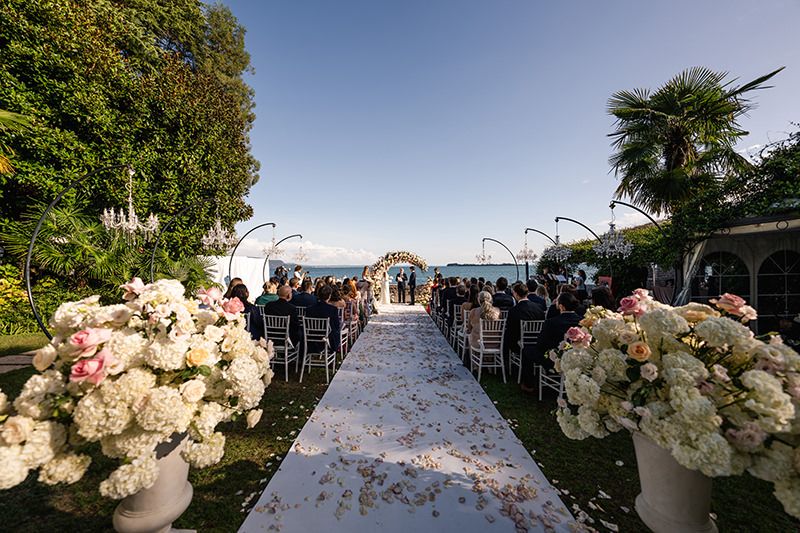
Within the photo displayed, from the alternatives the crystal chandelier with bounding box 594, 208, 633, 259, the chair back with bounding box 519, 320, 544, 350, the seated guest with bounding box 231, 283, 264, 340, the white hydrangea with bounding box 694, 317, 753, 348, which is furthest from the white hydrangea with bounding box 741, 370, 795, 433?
the crystal chandelier with bounding box 594, 208, 633, 259

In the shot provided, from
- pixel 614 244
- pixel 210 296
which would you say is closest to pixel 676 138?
pixel 614 244

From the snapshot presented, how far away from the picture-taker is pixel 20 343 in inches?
295

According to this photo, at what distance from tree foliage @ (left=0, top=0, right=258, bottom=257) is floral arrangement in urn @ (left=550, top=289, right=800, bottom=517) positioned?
30.2 feet

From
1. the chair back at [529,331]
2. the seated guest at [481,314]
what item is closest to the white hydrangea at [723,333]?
the chair back at [529,331]

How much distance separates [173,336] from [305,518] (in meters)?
1.89

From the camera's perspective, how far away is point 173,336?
5.59ft

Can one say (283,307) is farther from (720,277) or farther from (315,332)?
(720,277)

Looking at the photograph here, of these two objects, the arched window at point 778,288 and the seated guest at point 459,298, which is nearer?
the arched window at point 778,288

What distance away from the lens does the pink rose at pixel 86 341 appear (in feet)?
4.82

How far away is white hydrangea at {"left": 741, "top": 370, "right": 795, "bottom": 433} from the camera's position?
122cm

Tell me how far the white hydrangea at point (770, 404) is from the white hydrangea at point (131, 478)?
108 inches

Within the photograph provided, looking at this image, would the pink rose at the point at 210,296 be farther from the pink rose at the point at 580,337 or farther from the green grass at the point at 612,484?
the green grass at the point at 612,484

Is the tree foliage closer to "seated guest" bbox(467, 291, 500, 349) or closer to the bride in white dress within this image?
"seated guest" bbox(467, 291, 500, 349)

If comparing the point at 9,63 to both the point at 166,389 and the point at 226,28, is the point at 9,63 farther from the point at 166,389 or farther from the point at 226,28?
the point at 166,389
